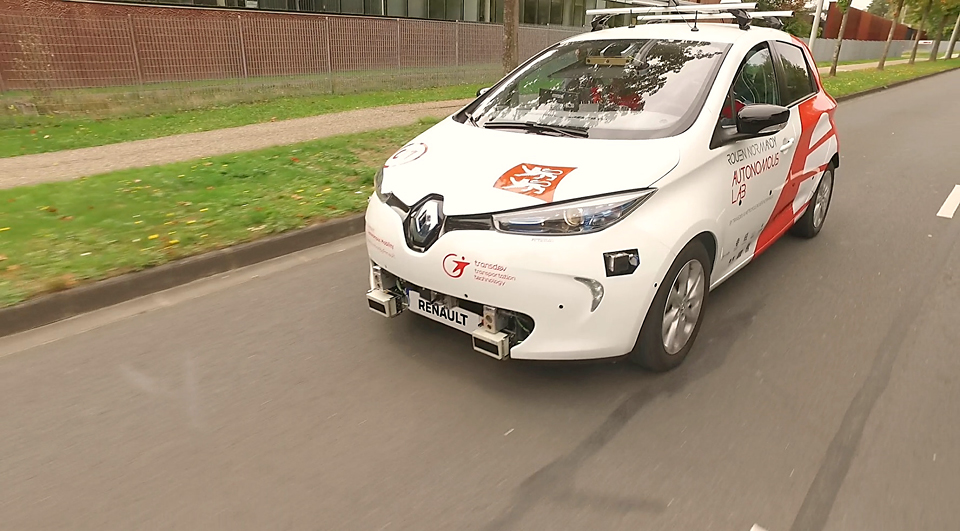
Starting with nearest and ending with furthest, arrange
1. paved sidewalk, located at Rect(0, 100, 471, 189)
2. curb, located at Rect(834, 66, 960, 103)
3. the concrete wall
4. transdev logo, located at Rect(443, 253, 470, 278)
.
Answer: transdev logo, located at Rect(443, 253, 470, 278) < paved sidewalk, located at Rect(0, 100, 471, 189) < curb, located at Rect(834, 66, 960, 103) < the concrete wall

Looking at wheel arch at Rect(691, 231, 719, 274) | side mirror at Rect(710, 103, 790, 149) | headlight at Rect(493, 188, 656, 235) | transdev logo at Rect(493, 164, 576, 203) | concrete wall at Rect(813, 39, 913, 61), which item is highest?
side mirror at Rect(710, 103, 790, 149)

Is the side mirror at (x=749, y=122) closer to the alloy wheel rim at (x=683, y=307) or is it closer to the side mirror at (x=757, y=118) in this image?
the side mirror at (x=757, y=118)

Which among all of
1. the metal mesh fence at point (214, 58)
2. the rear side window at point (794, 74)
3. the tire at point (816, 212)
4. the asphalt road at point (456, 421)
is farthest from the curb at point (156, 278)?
the metal mesh fence at point (214, 58)

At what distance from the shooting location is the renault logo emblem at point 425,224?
3.39m

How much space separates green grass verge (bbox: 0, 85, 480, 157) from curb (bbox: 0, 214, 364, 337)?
6007mm

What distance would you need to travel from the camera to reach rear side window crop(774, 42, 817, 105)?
508 centimetres

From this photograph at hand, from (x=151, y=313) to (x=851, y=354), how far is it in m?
4.45

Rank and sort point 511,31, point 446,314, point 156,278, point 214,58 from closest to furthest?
point 446,314 < point 156,278 < point 511,31 < point 214,58

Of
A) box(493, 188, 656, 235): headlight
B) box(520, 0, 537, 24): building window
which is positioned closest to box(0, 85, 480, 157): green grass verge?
box(493, 188, 656, 235): headlight

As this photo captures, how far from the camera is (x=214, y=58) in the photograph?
51.2 ft

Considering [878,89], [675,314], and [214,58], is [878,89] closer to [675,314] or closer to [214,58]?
[214,58]

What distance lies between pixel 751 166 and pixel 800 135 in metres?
1.16

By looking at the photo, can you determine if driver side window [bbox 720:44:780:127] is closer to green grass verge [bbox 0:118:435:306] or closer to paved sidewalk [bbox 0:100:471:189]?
green grass verge [bbox 0:118:435:306]

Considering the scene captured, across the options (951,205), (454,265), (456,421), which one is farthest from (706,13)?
(951,205)
